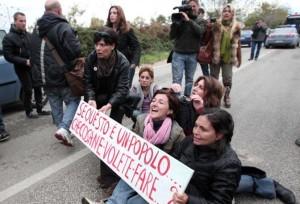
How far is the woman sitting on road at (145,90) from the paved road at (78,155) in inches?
32.1

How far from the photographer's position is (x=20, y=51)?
572 cm

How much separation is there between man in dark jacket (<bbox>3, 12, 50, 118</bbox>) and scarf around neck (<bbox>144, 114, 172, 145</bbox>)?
325 centimetres

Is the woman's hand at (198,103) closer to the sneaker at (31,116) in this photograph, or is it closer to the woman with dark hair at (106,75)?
the woman with dark hair at (106,75)

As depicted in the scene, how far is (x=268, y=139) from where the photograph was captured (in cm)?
485

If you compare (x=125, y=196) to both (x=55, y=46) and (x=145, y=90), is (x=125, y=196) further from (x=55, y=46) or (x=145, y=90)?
(x=55, y=46)

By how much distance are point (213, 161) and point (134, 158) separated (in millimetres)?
645

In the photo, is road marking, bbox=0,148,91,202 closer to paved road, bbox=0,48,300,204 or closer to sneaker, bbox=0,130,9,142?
paved road, bbox=0,48,300,204

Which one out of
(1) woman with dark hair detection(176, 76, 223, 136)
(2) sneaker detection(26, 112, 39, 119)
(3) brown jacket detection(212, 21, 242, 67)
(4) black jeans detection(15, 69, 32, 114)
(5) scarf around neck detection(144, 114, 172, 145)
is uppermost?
(3) brown jacket detection(212, 21, 242, 67)

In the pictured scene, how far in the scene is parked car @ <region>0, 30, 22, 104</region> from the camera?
5.82m

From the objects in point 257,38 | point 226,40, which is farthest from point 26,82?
point 257,38

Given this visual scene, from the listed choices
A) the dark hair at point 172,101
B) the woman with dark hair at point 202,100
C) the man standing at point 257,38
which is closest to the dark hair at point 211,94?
the woman with dark hair at point 202,100

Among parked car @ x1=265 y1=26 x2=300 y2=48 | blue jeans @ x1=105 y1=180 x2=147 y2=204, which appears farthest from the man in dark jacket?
parked car @ x1=265 y1=26 x2=300 y2=48

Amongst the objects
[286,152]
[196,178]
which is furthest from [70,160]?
[286,152]

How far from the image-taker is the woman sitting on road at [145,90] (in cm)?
408
